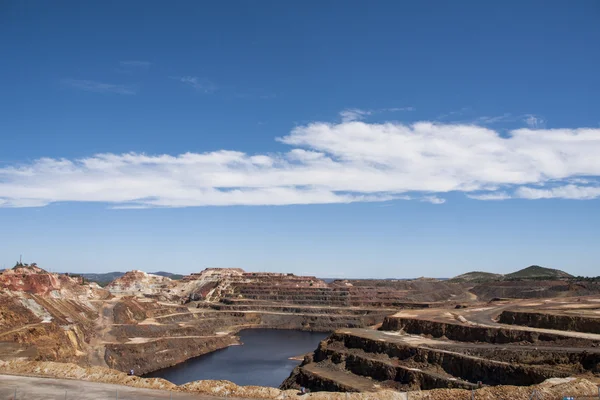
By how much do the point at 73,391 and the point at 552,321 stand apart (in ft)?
190

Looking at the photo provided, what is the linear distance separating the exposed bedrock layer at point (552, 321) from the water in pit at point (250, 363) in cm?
3555

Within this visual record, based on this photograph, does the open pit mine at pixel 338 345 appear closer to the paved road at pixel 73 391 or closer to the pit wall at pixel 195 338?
the pit wall at pixel 195 338

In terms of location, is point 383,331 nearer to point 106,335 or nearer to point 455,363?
point 455,363

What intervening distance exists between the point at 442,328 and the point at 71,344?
2160 inches

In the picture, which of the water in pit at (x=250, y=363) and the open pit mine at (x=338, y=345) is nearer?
the open pit mine at (x=338, y=345)

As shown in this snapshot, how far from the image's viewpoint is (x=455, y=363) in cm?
5106

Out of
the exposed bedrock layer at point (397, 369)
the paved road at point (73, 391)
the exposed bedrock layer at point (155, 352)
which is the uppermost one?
the paved road at point (73, 391)

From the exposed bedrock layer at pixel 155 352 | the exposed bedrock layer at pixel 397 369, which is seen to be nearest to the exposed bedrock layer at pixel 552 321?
the exposed bedrock layer at pixel 397 369

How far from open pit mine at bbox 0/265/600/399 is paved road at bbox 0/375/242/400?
1283 mm

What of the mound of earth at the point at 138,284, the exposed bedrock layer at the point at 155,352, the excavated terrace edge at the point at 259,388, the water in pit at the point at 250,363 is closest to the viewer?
the excavated terrace edge at the point at 259,388

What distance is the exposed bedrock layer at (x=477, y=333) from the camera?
5309cm

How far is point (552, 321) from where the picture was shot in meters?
61.4

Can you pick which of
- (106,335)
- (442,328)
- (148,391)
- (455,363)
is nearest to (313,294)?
(106,335)

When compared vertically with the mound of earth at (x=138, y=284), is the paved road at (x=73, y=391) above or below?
below
